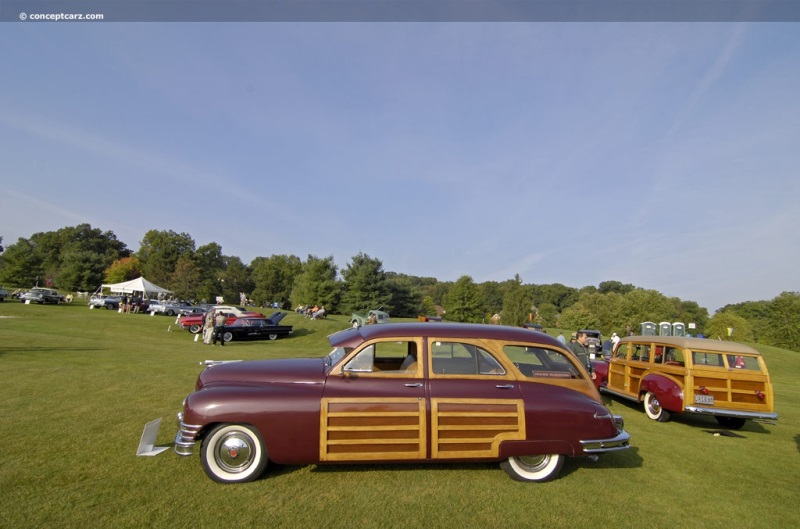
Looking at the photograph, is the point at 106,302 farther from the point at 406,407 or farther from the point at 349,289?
the point at 406,407

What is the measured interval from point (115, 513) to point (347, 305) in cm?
5647

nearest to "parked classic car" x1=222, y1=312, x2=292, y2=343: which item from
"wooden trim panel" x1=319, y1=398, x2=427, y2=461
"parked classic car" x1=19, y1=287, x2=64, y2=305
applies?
"wooden trim panel" x1=319, y1=398, x2=427, y2=461

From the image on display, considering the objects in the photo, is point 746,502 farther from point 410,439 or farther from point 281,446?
point 281,446

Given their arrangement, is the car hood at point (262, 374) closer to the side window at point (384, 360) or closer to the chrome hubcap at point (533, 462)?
the side window at point (384, 360)

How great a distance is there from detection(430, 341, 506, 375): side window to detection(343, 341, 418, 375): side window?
0.90 ft

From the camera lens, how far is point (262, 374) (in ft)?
16.5

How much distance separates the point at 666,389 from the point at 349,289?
176 ft

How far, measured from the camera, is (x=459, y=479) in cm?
487

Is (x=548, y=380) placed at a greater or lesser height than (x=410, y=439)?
greater

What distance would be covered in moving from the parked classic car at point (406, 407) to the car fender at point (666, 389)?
4326 mm

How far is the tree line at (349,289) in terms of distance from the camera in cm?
5159

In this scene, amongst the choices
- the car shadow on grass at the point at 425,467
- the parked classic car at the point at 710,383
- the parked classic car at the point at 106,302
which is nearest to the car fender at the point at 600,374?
the parked classic car at the point at 710,383

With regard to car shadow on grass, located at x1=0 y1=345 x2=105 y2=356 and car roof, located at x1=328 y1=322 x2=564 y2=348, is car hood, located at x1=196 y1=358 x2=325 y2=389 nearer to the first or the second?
car roof, located at x1=328 y1=322 x2=564 y2=348

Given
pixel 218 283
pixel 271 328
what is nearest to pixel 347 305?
pixel 271 328
